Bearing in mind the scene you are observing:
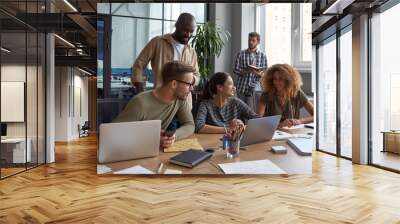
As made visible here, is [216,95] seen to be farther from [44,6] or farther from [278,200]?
[44,6]

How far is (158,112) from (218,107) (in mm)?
703

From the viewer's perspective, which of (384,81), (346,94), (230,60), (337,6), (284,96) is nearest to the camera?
(230,60)

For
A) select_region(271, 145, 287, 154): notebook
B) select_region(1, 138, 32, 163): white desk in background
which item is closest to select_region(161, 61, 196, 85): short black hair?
select_region(271, 145, 287, 154): notebook

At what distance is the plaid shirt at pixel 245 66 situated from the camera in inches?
167

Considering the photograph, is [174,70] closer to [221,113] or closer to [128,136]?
[221,113]

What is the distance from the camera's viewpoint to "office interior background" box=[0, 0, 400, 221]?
420 cm

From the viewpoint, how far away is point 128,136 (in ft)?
13.6

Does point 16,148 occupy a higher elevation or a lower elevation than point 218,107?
lower

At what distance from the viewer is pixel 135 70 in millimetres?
4125

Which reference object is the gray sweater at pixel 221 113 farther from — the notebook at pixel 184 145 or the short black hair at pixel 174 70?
the short black hair at pixel 174 70

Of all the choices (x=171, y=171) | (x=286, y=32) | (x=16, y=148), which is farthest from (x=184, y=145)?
(x=16, y=148)

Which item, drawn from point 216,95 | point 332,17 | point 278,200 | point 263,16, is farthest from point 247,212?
point 332,17

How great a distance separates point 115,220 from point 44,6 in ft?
15.0

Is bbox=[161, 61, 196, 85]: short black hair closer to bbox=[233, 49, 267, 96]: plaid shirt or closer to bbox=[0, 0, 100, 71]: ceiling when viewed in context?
Result: bbox=[233, 49, 267, 96]: plaid shirt
